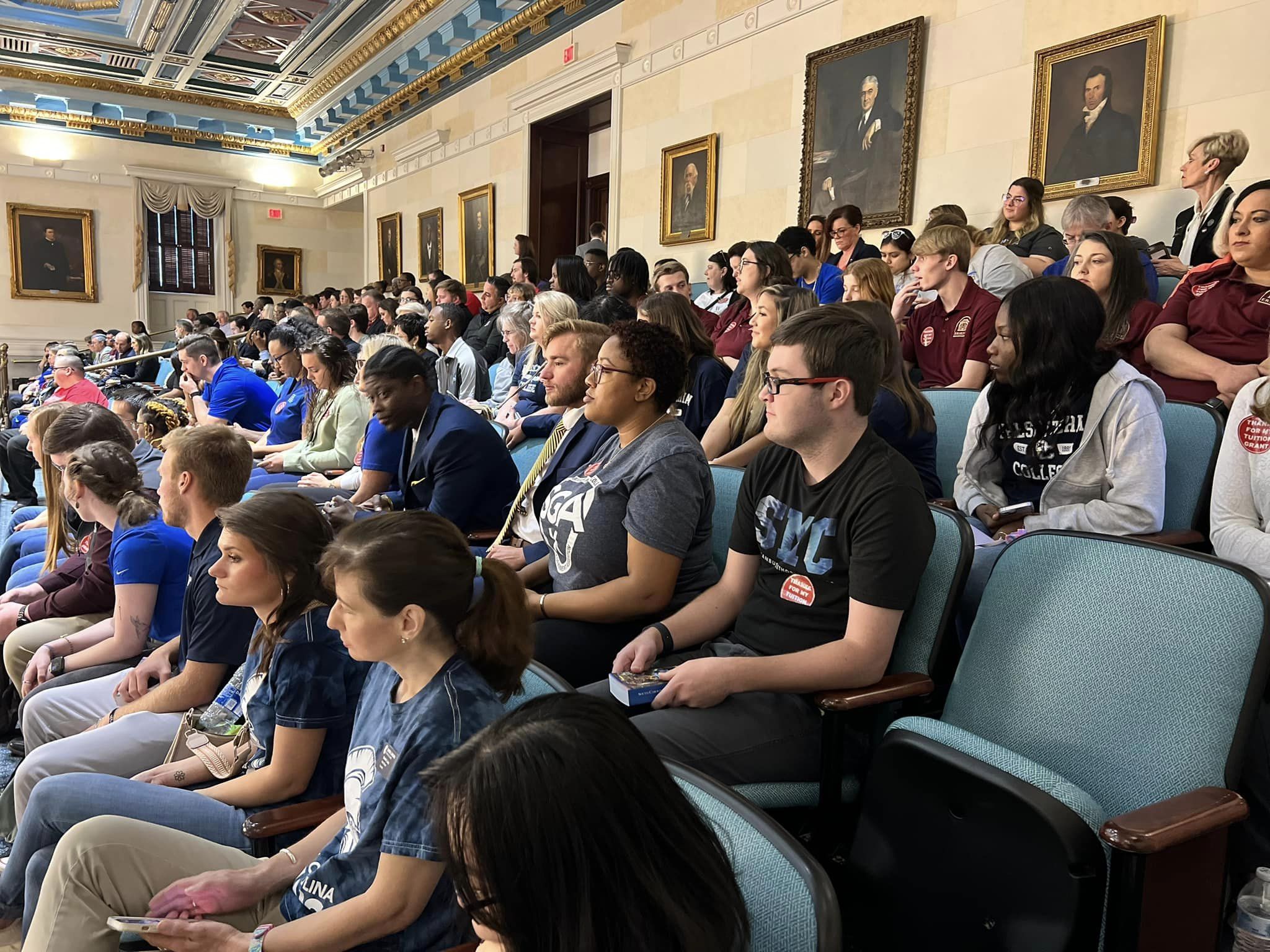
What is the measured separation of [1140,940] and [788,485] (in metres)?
1.02

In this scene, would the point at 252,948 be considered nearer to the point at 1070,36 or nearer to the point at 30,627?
the point at 30,627

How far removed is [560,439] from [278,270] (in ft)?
61.3

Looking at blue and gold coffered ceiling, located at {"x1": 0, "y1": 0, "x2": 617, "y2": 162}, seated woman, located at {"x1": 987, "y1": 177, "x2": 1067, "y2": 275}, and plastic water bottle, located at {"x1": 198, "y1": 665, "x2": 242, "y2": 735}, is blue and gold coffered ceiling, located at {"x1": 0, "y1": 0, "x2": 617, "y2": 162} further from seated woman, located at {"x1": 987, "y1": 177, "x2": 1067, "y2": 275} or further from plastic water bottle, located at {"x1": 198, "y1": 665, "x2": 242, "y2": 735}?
plastic water bottle, located at {"x1": 198, "y1": 665, "x2": 242, "y2": 735}

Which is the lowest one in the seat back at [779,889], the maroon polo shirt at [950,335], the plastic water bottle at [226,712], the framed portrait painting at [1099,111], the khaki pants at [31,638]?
the khaki pants at [31,638]

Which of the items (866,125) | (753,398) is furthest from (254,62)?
(753,398)

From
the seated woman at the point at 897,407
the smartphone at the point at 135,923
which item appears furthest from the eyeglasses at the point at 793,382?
the smartphone at the point at 135,923

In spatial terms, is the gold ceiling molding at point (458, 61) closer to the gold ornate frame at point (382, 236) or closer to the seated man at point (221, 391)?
the gold ornate frame at point (382, 236)

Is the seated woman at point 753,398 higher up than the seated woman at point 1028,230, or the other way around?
Result: the seated woman at point 1028,230

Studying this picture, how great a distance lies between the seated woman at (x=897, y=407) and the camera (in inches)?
103

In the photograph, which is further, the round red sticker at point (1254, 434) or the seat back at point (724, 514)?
the seat back at point (724, 514)

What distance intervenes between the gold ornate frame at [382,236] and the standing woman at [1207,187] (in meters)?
12.6

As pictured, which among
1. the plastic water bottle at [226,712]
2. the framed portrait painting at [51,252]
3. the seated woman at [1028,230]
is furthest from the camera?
the framed portrait painting at [51,252]

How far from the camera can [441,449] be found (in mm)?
3301

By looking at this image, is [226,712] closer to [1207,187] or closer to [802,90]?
[1207,187]
